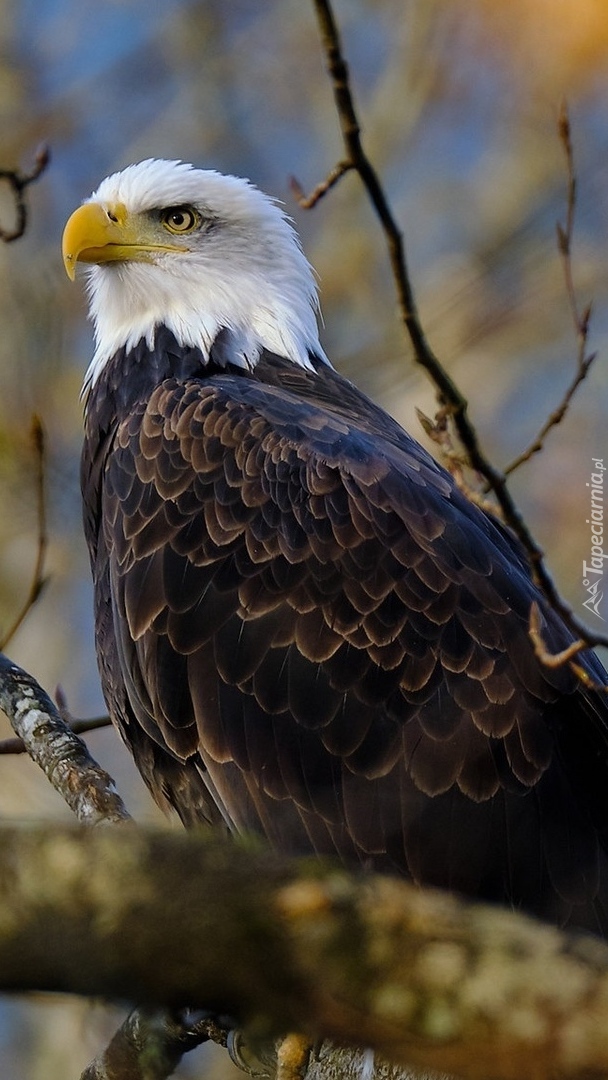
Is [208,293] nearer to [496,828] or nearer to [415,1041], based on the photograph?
[496,828]

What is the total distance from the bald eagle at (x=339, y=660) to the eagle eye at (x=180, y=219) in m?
1.05

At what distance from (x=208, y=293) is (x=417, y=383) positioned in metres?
3.12

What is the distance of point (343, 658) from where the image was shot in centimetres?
428

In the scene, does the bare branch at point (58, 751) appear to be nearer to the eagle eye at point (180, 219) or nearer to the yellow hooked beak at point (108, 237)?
the yellow hooked beak at point (108, 237)

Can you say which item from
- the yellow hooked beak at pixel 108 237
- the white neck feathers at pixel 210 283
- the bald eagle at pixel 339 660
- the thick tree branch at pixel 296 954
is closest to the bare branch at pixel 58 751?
the bald eagle at pixel 339 660

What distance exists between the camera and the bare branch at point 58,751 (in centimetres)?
448

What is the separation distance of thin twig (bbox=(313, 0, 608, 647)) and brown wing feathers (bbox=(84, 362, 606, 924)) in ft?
3.47

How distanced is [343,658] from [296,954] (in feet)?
8.37

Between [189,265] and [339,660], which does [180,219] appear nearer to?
[189,265]

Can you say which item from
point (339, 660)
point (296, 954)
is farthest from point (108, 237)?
point (296, 954)

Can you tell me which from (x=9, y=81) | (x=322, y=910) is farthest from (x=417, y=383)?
(x=322, y=910)

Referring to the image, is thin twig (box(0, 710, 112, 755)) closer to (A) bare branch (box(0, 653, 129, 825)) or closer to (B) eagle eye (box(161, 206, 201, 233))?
(A) bare branch (box(0, 653, 129, 825))

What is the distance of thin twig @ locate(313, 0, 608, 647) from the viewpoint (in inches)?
113

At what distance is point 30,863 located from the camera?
66.3 inches
